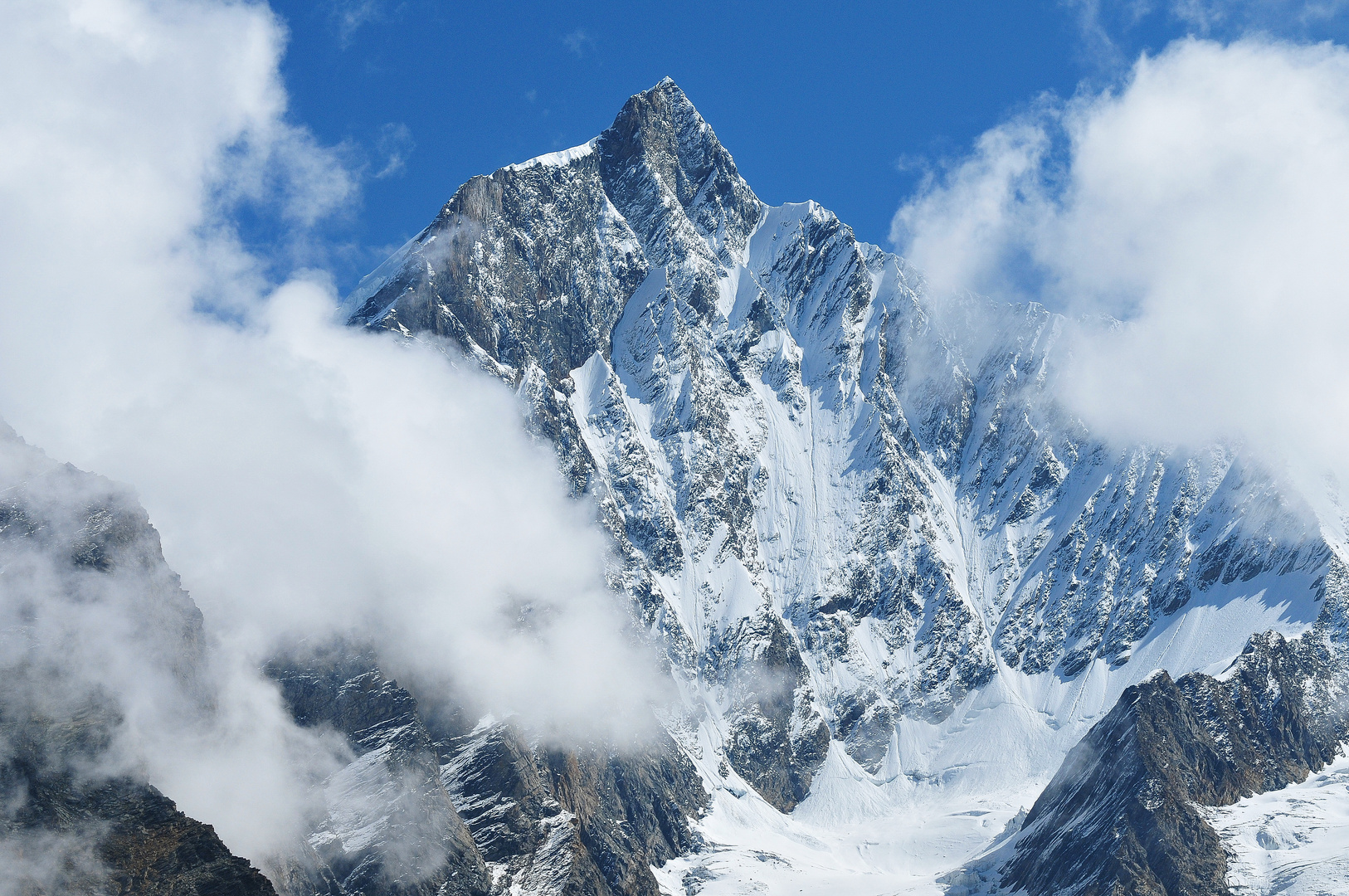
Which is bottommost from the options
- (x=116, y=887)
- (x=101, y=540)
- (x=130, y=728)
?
(x=116, y=887)

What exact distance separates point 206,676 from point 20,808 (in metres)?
70.3

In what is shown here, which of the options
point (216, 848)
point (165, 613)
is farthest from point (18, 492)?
point (216, 848)

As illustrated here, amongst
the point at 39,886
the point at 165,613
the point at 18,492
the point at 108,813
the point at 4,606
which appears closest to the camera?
the point at 39,886

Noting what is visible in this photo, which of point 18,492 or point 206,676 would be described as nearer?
point 18,492

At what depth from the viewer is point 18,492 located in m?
162

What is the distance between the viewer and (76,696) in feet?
463

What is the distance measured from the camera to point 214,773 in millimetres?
183750

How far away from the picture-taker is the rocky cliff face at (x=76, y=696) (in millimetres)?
124562

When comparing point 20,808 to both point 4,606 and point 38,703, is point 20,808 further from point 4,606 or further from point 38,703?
point 4,606

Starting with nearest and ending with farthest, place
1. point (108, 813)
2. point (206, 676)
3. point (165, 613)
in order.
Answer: point (108, 813)
point (165, 613)
point (206, 676)

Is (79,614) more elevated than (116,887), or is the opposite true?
(79,614)

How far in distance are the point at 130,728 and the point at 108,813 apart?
19.1 m

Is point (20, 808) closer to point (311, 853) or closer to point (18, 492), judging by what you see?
point (18, 492)

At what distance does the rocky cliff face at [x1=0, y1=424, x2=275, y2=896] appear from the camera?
409 ft
